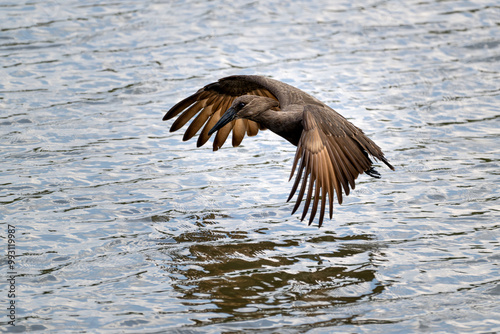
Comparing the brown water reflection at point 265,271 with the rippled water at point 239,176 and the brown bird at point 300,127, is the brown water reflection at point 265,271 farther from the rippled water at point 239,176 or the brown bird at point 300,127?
the brown bird at point 300,127

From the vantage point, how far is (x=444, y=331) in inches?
214

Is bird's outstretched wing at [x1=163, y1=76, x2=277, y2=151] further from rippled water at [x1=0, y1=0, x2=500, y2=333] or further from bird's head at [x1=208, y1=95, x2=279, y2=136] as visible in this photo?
bird's head at [x1=208, y1=95, x2=279, y2=136]

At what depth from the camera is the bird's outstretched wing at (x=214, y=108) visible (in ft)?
27.5

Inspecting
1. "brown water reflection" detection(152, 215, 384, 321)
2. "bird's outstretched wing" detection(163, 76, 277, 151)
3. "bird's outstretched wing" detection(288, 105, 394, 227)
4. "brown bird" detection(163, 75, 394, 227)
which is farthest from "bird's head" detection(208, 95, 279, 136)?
"brown water reflection" detection(152, 215, 384, 321)

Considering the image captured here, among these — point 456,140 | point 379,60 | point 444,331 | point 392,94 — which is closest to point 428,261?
point 444,331

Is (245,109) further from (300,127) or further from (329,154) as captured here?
(329,154)

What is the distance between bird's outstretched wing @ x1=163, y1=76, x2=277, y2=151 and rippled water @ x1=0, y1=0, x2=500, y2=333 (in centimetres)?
49

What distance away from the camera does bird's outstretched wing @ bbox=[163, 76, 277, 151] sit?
8.38 m

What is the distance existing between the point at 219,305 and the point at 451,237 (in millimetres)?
2509

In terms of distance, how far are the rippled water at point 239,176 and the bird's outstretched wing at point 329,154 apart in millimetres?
755

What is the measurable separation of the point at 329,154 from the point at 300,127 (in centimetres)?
81

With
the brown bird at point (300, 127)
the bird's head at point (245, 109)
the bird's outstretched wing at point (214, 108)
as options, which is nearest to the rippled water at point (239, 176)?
the bird's outstretched wing at point (214, 108)

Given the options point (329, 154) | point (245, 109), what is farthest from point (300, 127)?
point (329, 154)

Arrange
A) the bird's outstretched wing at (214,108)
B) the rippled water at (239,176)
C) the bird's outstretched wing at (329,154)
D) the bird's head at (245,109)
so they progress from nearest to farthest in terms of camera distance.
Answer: the rippled water at (239,176) → the bird's outstretched wing at (329,154) → the bird's head at (245,109) → the bird's outstretched wing at (214,108)
